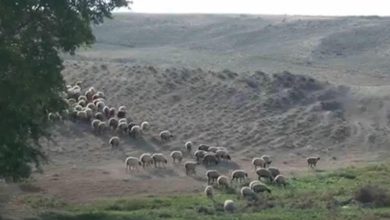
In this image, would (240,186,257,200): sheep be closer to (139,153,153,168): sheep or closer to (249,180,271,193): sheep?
(249,180,271,193): sheep

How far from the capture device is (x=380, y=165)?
3275 centimetres

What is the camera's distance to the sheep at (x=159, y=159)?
31.6 m

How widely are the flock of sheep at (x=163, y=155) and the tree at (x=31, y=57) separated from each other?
2301 mm

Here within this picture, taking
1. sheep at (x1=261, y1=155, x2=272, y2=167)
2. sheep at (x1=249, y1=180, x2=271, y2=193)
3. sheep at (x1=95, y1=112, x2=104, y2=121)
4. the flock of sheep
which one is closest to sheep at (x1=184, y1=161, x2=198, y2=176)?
the flock of sheep

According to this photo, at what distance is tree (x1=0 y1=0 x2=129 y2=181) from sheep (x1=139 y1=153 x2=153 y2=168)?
320 inches

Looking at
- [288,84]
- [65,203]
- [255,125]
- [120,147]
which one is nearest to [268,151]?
[255,125]

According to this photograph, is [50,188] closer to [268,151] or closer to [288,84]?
[268,151]

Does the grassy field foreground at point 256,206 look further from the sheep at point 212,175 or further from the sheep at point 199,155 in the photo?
the sheep at point 199,155

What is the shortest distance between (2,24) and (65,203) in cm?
647

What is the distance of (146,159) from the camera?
104ft

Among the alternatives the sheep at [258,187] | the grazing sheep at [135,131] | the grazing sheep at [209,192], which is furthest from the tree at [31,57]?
the grazing sheep at [135,131]

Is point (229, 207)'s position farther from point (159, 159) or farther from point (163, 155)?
point (163, 155)

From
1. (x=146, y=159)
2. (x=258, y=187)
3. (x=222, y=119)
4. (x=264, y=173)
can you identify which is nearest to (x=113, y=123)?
(x=146, y=159)

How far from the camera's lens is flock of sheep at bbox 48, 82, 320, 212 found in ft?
89.6
